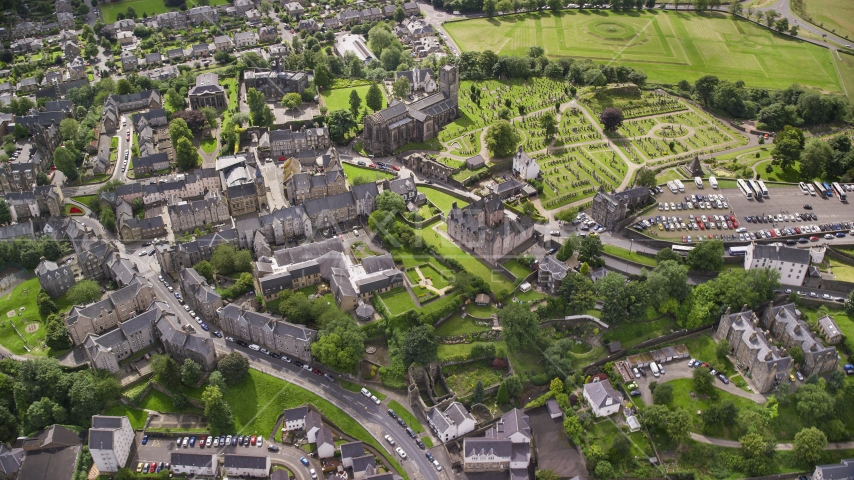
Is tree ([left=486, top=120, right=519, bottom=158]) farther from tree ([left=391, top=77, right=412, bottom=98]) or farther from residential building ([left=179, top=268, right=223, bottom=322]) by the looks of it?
residential building ([left=179, top=268, right=223, bottom=322])

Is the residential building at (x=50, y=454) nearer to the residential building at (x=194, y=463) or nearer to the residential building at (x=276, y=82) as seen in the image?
the residential building at (x=194, y=463)

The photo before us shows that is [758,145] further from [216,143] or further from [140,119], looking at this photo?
[140,119]

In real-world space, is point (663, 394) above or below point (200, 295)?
below

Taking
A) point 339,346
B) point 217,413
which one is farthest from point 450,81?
point 217,413

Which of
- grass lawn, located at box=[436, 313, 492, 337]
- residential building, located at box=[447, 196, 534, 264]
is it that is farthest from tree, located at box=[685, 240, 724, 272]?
grass lawn, located at box=[436, 313, 492, 337]

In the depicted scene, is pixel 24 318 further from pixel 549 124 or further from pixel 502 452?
pixel 549 124

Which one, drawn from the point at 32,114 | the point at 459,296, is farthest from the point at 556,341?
the point at 32,114

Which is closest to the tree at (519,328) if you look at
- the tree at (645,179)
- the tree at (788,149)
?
the tree at (645,179)
